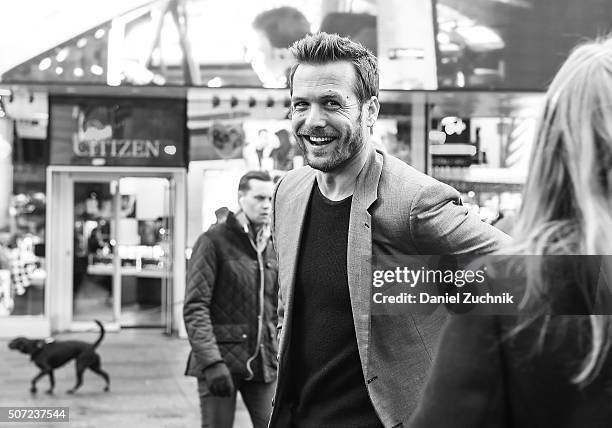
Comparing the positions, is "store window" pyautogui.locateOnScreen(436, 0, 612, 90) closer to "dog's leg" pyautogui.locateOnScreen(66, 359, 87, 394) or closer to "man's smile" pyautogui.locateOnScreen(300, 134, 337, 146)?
"dog's leg" pyautogui.locateOnScreen(66, 359, 87, 394)

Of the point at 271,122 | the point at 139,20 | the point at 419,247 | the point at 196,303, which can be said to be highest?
the point at 139,20

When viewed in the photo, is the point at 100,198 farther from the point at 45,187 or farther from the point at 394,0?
the point at 394,0

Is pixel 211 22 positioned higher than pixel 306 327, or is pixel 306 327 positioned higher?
pixel 211 22

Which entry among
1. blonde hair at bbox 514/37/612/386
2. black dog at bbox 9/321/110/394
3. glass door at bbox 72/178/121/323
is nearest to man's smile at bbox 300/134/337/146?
blonde hair at bbox 514/37/612/386

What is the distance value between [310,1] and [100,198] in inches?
165

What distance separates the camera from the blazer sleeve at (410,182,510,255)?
2316 millimetres

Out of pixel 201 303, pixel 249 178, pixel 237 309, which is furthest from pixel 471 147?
pixel 201 303

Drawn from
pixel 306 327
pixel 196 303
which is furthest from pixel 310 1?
pixel 306 327

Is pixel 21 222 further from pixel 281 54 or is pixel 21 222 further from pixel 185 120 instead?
pixel 281 54

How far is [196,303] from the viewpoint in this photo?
15.7ft

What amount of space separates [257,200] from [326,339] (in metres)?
2.61

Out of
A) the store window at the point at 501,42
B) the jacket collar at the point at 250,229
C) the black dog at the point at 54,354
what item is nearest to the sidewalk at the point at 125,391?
the black dog at the point at 54,354

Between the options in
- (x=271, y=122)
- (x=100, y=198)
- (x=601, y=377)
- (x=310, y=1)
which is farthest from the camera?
(x=100, y=198)

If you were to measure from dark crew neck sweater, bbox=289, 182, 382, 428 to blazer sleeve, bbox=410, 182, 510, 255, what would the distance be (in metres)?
0.20
